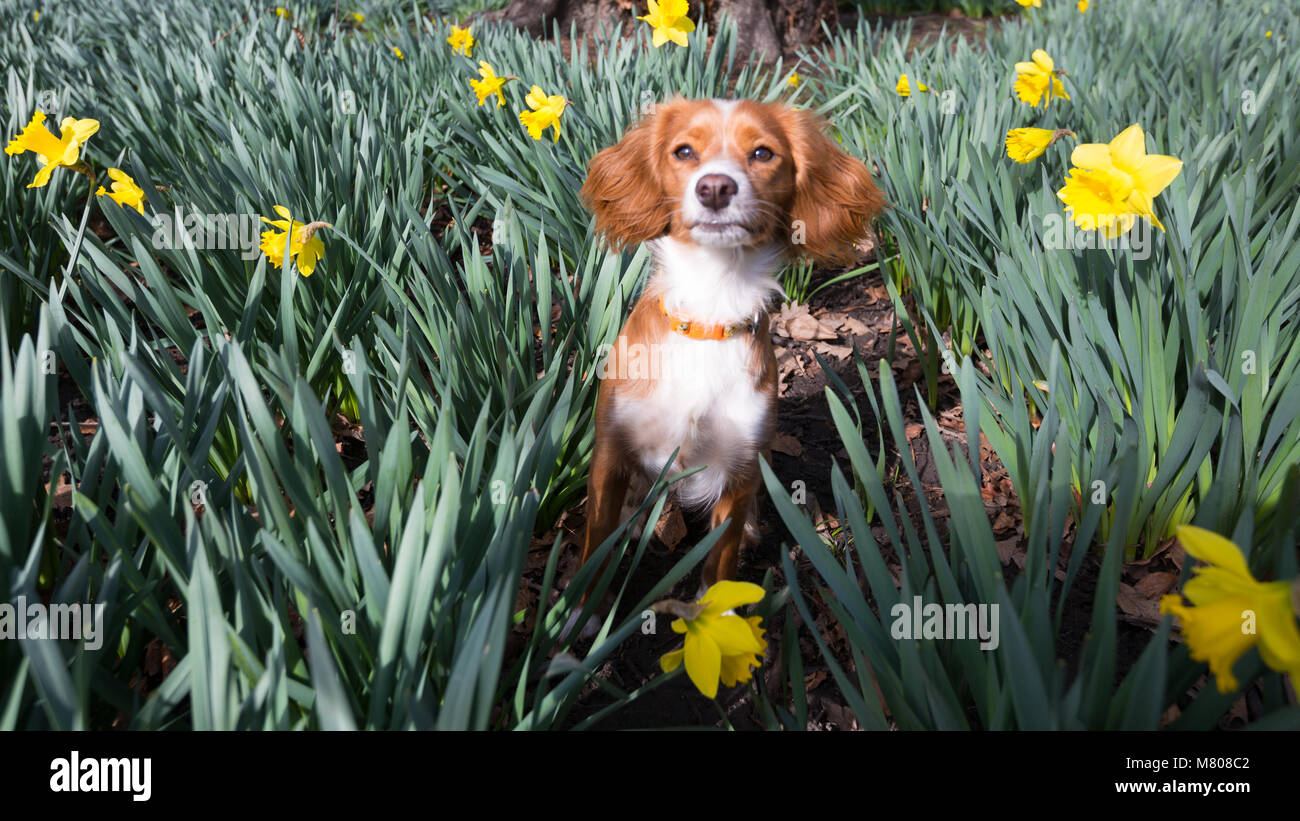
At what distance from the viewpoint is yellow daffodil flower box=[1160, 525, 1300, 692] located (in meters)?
0.64

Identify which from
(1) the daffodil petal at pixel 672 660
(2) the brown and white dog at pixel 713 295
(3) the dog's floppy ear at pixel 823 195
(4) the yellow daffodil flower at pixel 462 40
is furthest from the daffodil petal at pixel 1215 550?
(4) the yellow daffodil flower at pixel 462 40

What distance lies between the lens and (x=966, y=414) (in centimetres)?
128

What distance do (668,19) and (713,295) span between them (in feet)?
4.87

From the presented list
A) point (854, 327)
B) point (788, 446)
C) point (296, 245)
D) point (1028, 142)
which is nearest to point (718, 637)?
point (296, 245)

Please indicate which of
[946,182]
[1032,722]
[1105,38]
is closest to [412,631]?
[1032,722]

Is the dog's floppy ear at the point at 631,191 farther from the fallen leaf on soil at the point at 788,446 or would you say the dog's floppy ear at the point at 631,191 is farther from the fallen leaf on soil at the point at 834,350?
the fallen leaf on soil at the point at 834,350

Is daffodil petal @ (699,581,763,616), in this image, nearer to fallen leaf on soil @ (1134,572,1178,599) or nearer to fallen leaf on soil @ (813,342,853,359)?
fallen leaf on soil @ (1134,572,1178,599)

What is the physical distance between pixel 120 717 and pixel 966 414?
1.33 metres

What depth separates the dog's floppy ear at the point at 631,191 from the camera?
67.1 inches

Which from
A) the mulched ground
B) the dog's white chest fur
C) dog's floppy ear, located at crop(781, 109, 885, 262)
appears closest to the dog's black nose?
the dog's white chest fur

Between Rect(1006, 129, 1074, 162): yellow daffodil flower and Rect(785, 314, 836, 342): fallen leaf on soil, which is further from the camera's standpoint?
Rect(785, 314, 836, 342): fallen leaf on soil

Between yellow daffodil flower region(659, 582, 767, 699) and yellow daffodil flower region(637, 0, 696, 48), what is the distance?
2.24 meters

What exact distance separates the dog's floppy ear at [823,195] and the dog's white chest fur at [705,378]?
12cm

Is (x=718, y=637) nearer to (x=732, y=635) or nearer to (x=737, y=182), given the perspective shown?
(x=732, y=635)
